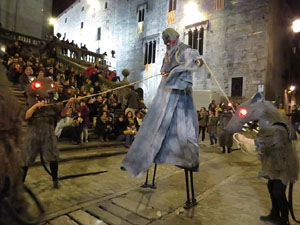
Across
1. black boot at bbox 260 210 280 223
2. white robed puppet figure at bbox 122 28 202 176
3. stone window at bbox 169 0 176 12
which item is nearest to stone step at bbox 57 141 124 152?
white robed puppet figure at bbox 122 28 202 176

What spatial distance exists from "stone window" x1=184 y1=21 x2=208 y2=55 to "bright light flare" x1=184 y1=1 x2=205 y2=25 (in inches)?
18.9

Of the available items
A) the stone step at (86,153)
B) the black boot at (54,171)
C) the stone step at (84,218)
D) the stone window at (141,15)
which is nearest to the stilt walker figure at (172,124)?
the stone step at (84,218)

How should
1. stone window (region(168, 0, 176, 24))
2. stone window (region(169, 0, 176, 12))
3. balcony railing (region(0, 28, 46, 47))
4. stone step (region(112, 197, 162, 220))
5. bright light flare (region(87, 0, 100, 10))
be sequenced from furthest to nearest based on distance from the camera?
bright light flare (region(87, 0, 100, 10)) < stone window (region(169, 0, 176, 12)) < stone window (region(168, 0, 176, 24)) < balcony railing (region(0, 28, 46, 47)) < stone step (region(112, 197, 162, 220))

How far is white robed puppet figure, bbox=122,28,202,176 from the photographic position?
3525 millimetres

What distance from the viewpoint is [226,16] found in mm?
19938

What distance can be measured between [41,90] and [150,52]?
23548 millimetres

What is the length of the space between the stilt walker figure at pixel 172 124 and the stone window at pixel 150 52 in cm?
2280

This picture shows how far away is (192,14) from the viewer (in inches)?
878

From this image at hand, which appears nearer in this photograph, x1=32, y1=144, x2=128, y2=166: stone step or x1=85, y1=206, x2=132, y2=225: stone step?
x1=85, y1=206, x2=132, y2=225: stone step

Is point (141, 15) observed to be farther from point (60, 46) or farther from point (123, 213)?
point (123, 213)

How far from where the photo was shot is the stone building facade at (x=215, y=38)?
60.5 ft

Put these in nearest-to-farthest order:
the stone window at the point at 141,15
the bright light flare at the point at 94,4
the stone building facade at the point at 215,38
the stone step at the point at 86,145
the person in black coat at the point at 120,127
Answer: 1. the stone step at the point at 86,145
2. the person in black coat at the point at 120,127
3. the stone building facade at the point at 215,38
4. the stone window at the point at 141,15
5. the bright light flare at the point at 94,4

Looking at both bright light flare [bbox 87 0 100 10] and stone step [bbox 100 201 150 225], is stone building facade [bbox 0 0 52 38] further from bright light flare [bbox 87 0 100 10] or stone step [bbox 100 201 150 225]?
stone step [bbox 100 201 150 225]

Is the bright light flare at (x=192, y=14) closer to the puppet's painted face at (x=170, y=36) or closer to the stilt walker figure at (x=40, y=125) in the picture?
the puppet's painted face at (x=170, y=36)
